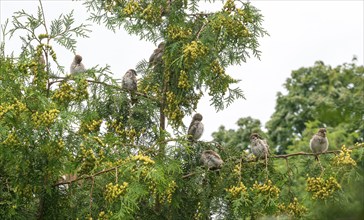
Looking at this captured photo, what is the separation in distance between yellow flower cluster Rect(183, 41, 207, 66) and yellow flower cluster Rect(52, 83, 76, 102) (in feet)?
3.66

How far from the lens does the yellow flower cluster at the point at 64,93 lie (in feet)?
15.8

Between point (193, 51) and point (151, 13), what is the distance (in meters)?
0.91

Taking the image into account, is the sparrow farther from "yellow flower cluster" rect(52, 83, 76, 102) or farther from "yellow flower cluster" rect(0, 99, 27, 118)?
"yellow flower cluster" rect(0, 99, 27, 118)

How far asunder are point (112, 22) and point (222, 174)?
198 centimetres

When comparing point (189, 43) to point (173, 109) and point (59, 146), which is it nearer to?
point (173, 109)

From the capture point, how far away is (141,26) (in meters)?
6.45

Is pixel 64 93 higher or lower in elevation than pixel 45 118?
higher

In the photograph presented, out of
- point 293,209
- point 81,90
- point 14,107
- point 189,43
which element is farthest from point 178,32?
point 14,107

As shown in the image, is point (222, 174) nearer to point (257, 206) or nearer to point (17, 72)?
point (257, 206)

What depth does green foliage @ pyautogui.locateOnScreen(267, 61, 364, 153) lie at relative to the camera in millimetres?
24250

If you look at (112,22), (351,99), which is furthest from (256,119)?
(112,22)

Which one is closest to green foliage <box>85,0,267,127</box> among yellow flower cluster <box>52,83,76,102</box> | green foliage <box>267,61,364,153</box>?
yellow flower cluster <box>52,83,76,102</box>

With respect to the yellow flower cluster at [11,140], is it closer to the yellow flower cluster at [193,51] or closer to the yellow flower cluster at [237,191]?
the yellow flower cluster at [237,191]

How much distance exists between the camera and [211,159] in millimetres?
5898
